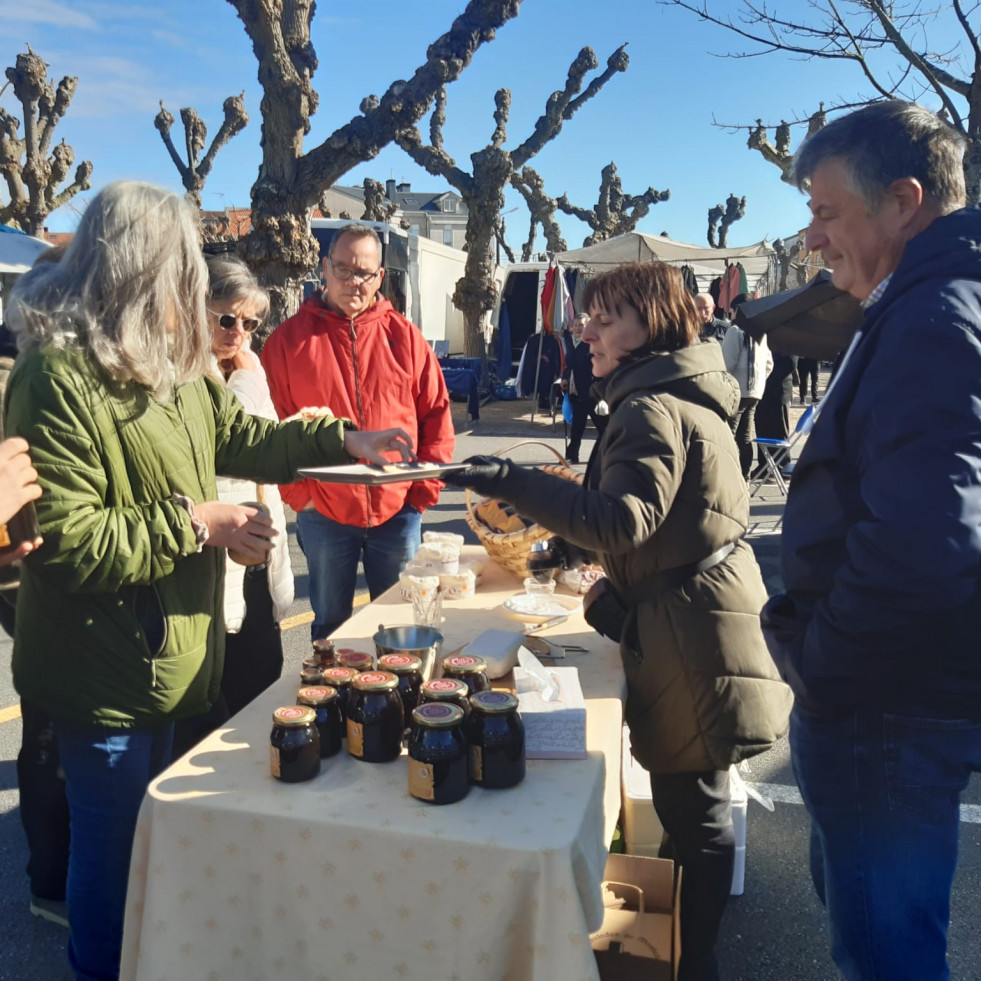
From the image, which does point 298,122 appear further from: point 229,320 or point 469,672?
point 469,672

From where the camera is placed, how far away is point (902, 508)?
4.00 ft

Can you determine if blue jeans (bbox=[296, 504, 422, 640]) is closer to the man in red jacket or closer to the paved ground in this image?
the man in red jacket

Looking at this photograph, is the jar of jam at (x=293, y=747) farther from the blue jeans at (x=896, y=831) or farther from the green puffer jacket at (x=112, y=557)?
the blue jeans at (x=896, y=831)

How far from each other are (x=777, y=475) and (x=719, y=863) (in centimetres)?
548

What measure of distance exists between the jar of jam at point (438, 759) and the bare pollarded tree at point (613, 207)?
2415cm

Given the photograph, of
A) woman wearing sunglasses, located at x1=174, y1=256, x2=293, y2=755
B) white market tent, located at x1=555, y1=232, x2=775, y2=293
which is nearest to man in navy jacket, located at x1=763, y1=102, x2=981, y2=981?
woman wearing sunglasses, located at x1=174, y1=256, x2=293, y2=755

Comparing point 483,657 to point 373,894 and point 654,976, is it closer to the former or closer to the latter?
point 373,894

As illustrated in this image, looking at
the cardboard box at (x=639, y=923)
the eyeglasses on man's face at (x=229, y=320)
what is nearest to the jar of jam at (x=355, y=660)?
the cardboard box at (x=639, y=923)

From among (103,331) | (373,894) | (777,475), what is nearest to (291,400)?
(103,331)

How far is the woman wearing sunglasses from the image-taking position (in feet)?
7.96

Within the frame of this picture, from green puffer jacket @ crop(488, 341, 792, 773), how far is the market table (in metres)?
0.44

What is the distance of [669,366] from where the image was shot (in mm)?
1886

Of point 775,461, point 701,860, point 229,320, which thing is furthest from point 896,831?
point 775,461

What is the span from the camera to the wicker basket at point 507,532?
8.81ft
